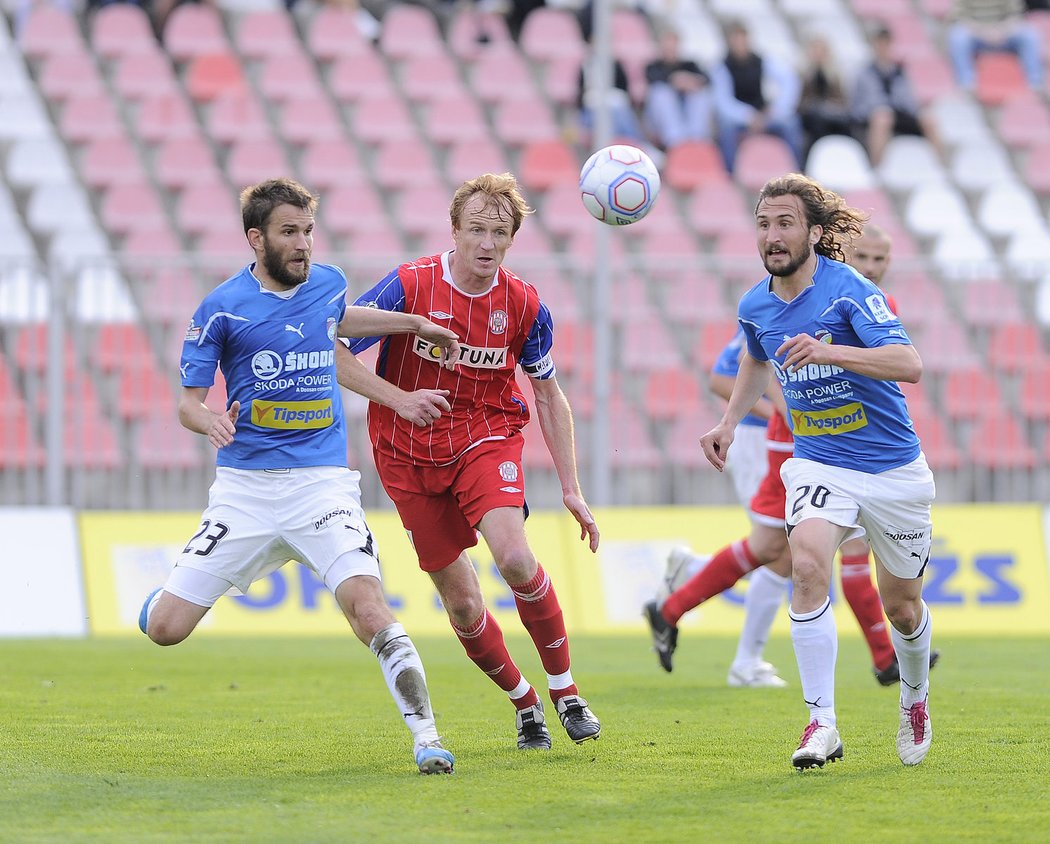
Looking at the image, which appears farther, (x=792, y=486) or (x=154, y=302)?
(x=154, y=302)

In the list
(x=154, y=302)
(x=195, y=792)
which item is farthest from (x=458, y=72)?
Result: (x=195, y=792)

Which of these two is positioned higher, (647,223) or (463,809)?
(647,223)

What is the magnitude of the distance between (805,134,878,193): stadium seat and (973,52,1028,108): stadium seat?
3.17 m

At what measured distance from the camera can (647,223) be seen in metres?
19.0

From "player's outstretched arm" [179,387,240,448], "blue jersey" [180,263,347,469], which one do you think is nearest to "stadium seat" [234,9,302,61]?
"blue jersey" [180,263,347,469]

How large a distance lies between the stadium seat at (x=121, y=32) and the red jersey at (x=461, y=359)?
42.4 ft

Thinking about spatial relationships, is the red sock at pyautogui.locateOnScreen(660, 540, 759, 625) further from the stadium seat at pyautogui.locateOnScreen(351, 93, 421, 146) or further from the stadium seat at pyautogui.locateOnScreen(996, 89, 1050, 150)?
the stadium seat at pyautogui.locateOnScreen(996, 89, 1050, 150)

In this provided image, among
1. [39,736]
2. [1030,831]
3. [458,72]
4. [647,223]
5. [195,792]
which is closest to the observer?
[1030,831]

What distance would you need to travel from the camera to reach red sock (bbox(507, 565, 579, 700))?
717 cm

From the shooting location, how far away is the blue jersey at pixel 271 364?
6.77 metres

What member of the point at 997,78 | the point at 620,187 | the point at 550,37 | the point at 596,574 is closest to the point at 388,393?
the point at 620,187

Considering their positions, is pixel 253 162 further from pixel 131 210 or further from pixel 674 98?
pixel 674 98

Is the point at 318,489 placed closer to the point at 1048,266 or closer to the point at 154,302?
the point at 154,302

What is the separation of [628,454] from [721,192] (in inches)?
226
